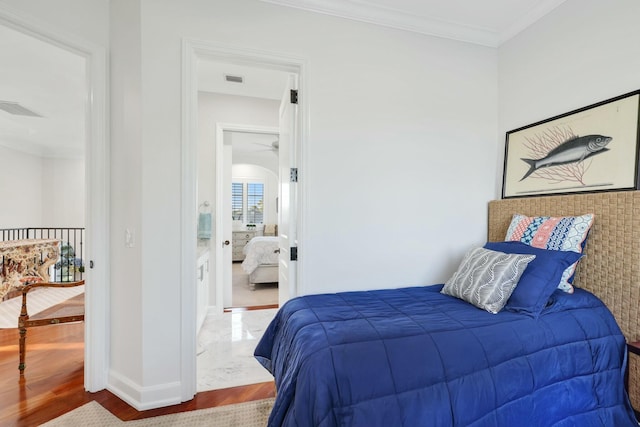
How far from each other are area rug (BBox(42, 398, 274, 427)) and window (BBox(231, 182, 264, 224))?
7.13 meters

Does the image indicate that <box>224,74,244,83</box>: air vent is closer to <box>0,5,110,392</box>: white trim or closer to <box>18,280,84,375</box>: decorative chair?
<box>0,5,110,392</box>: white trim

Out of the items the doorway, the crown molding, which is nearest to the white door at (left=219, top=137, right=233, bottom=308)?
the doorway

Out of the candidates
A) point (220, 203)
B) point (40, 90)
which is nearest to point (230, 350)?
point (220, 203)

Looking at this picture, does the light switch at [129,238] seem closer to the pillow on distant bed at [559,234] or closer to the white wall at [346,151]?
the white wall at [346,151]

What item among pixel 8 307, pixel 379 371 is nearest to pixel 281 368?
pixel 379 371

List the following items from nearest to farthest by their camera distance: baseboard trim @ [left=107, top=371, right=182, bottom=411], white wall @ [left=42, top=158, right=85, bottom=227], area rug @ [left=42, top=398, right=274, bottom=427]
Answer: area rug @ [left=42, top=398, right=274, bottom=427] < baseboard trim @ [left=107, top=371, right=182, bottom=411] < white wall @ [left=42, top=158, right=85, bottom=227]

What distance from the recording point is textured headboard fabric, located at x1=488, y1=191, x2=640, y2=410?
5.26 ft

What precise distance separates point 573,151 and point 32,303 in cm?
625

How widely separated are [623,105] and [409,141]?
1196 mm

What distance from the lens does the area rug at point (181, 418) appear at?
5.53ft

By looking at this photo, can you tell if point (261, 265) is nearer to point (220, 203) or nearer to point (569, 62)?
point (220, 203)

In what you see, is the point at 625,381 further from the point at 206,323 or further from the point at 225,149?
the point at 225,149

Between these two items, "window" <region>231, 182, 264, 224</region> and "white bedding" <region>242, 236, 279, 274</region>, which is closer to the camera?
"white bedding" <region>242, 236, 279, 274</region>

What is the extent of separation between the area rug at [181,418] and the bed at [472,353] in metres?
0.38
